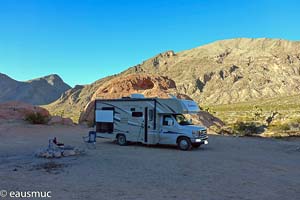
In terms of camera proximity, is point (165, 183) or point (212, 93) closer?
point (165, 183)

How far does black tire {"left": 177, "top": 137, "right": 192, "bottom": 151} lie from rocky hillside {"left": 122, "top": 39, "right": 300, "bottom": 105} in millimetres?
75410

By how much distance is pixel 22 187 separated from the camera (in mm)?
8586

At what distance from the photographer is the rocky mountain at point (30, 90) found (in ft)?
464

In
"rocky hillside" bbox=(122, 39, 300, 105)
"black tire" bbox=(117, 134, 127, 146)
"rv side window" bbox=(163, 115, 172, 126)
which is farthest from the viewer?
"rocky hillside" bbox=(122, 39, 300, 105)

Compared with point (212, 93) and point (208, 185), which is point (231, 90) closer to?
point (212, 93)

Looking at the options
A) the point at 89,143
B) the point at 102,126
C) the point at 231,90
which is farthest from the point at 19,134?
the point at 231,90

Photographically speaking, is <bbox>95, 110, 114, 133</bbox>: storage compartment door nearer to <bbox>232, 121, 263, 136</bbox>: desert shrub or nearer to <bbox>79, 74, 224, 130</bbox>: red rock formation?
<bbox>79, 74, 224, 130</bbox>: red rock formation

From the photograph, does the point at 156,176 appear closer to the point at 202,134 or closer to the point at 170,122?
the point at 170,122

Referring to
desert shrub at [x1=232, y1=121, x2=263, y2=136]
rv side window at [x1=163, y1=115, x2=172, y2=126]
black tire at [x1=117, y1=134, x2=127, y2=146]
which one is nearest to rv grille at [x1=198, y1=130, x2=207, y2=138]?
rv side window at [x1=163, y1=115, x2=172, y2=126]

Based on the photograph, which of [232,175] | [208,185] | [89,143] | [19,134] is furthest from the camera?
[19,134]

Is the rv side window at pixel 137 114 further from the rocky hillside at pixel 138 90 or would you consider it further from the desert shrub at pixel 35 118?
the desert shrub at pixel 35 118

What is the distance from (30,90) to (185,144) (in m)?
140

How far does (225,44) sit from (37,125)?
142m

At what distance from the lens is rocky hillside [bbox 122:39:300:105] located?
333 ft
